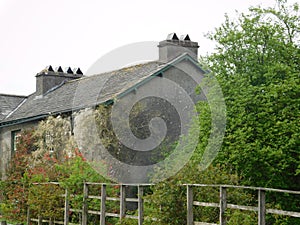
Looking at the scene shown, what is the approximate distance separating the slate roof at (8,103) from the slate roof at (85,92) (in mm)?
804

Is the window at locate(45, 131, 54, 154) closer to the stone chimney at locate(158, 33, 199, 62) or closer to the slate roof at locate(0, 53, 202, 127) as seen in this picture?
the slate roof at locate(0, 53, 202, 127)

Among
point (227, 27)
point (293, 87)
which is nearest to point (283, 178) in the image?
point (293, 87)

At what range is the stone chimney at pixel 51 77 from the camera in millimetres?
33219

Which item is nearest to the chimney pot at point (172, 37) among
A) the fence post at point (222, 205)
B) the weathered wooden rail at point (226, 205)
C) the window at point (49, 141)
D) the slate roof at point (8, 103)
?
the window at point (49, 141)

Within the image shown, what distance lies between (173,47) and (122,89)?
3.31 metres

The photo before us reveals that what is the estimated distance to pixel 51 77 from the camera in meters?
33.6

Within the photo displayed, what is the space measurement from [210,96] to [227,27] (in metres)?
2.29

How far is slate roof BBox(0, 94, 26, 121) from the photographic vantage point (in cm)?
3371

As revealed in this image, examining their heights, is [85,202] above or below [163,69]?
below

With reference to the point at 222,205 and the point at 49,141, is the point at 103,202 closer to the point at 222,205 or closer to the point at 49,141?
the point at 222,205

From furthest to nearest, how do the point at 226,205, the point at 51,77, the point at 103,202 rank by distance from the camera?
the point at 51,77 < the point at 103,202 < the point at 226,205

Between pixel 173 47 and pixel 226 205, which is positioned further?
pixel 173 47

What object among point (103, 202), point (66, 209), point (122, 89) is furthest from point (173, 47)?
point (103, 202)

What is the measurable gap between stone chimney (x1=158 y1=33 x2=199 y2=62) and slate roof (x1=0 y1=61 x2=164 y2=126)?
1.58 ft
